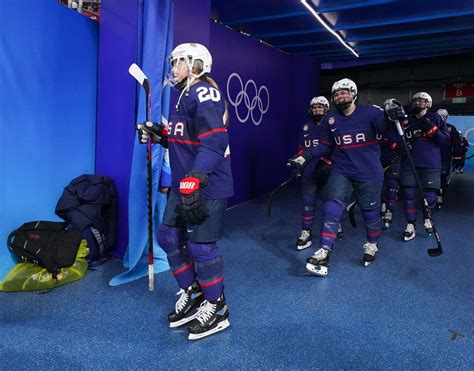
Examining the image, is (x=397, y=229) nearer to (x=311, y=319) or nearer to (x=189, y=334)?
(x=311, y=319)

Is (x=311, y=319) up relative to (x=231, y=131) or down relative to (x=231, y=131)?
down

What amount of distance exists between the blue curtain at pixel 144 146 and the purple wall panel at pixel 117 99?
173 mm

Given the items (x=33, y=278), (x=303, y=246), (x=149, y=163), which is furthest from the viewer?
(x=303, y=246)

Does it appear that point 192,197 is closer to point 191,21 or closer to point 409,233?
point 191,21

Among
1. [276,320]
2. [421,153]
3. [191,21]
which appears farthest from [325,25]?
[276,320]

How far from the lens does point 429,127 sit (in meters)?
3.79

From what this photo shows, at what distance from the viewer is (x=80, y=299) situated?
94.0 inches

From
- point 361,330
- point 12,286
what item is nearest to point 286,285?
point 361,330

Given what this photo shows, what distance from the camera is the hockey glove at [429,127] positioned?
3.77 meters

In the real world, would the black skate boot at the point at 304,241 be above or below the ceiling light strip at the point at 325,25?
below

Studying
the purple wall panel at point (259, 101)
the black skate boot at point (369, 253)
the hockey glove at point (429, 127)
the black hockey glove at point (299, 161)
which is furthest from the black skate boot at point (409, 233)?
the purple wall panel at point (259, 101)

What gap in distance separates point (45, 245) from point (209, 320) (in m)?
1.36

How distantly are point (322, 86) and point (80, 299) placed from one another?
302 inches

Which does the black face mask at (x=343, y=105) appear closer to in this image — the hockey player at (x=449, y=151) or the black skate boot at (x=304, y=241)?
the black skate boot at (x=304, y=241)
